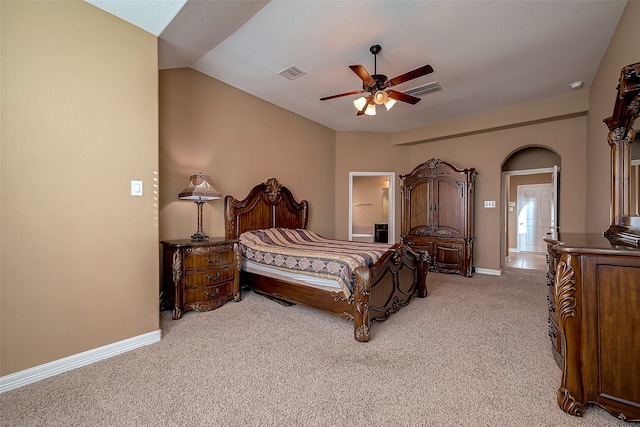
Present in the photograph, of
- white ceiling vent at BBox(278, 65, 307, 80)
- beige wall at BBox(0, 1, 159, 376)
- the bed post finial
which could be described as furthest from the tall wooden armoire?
beige wall at BBox(0, 1, 159, 376)

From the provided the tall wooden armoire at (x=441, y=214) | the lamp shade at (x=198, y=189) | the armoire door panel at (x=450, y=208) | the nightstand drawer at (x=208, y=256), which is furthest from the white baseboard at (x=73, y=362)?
the armoire door panel at (x=450, y=208)

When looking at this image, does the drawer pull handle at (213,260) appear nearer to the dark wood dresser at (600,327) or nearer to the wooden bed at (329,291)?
the wooden bed at (329,291)

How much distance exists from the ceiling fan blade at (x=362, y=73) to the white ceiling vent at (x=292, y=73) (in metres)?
1.04

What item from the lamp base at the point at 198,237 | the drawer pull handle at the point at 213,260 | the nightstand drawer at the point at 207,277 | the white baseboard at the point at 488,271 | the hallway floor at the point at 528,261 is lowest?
the hallway floor at the point at 528,261

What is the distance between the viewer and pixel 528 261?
6.30 m

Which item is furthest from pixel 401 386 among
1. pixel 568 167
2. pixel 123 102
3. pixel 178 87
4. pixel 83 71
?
pixel 568 167

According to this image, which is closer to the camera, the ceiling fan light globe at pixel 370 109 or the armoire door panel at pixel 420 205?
the ceiling fan light globe at pixel 370 109

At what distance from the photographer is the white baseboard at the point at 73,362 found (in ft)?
5.50

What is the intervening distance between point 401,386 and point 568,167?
15.3 feet

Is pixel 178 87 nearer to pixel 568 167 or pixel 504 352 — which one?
pixel 504 352

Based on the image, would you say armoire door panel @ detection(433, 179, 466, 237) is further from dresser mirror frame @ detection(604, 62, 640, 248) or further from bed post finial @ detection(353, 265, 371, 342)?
bed post finial @ detection(353, 265, 371, 342)

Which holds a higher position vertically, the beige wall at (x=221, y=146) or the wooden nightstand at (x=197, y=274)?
the beige wall at (x=221, y=146)

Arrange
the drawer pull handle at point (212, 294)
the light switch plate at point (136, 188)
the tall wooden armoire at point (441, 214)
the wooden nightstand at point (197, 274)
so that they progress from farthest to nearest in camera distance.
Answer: the tall wooden armoire at point (441, 214), the drawer pull handle at point (212, 294), the wooden nightstand at point (197, 274), the light switch plate at point (136, 188)

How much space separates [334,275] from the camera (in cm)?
252
